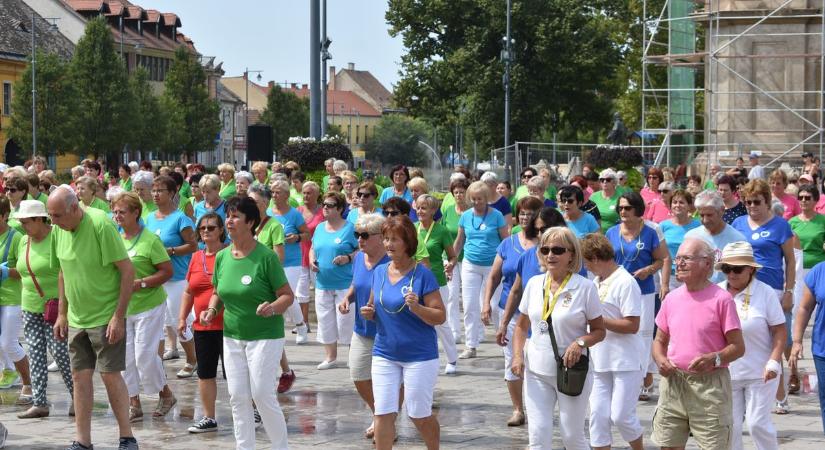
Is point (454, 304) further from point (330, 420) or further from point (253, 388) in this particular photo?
point (253, 388)

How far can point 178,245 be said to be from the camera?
12492 mm

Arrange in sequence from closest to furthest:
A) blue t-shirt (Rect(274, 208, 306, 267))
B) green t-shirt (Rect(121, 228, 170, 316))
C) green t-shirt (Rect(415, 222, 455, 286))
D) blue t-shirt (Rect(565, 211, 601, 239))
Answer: green t-shirt (Rect(121, 228, 170, 316))
blue t-shirt (Rect(565, 211, 601, 239))
green t-shirt (Rect(415, 222, 455, 286))
blue t-shirt (Rect(274, 208, 306, 267))

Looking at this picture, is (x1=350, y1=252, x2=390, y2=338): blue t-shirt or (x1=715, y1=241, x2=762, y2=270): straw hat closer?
(x1=715, y1=241, x2=762, y2=270): straw hat

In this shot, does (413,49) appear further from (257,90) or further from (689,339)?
(257,90)

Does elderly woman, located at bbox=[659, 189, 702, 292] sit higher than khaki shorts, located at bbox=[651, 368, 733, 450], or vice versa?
elderly woman, located at bbox=[659, 189, 702, 292]

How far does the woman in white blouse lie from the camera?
8570 millimetres

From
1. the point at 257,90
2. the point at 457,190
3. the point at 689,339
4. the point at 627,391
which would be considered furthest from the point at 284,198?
the point at 257,90

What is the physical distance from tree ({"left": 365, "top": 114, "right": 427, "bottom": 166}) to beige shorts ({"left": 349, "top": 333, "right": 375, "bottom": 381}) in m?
126

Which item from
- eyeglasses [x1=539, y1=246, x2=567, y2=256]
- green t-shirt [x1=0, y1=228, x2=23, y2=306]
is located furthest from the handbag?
green t-shirt [x1=0, y1=228, x2=23, y2=306]

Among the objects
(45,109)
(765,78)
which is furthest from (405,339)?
(45,109)

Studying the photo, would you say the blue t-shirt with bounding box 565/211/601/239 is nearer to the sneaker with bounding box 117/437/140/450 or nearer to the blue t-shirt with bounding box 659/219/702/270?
the blue t-shirt with bounding box 659/219/702/270

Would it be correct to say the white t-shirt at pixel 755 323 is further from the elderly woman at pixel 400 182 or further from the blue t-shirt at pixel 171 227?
the elderly woman at pixel 400 182

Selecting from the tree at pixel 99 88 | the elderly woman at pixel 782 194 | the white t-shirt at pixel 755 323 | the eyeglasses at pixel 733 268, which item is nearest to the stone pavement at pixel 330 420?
the white t-shirt at pixel 755 323

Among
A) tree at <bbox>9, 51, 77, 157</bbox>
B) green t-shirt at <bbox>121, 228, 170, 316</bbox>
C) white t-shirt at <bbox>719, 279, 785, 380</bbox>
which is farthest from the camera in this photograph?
tree at <bbox>9, 51, 77, 157</bbox>
